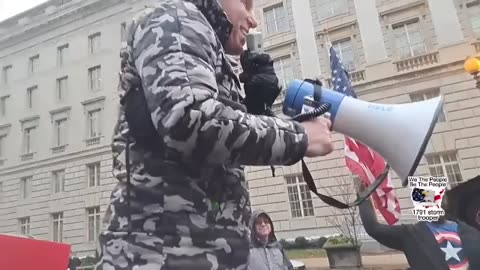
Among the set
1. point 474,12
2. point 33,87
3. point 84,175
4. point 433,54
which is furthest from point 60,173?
point 474,12

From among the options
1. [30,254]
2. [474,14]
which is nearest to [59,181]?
[474,14]

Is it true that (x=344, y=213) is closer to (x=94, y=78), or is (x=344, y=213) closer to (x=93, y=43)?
(x=94, y=78)

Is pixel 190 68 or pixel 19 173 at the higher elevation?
pixel 19 173

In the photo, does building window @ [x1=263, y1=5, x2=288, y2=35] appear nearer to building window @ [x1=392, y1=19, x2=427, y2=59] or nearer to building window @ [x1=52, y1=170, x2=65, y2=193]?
building window @ [x1=392, y1=19, x2=427, y2=59]

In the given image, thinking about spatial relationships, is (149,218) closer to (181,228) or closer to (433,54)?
(181,228)

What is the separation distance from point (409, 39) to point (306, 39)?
3001 mm

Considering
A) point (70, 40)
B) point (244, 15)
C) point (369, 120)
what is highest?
point (70, 40)

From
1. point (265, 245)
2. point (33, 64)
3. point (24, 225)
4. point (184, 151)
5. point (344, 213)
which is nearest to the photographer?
point (184, 151)

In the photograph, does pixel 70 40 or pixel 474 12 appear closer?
pixel 474 12

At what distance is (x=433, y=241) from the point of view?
6.45 ft

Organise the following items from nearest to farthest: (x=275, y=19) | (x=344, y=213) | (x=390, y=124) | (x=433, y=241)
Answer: (x=390, y=124), (x=433, y=241), (x=344, y=213), (x=275, y=19)

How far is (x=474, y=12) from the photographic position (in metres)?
10.1

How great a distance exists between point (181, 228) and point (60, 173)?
17.0m

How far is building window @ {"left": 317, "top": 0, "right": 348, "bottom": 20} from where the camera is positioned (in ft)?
38.7
